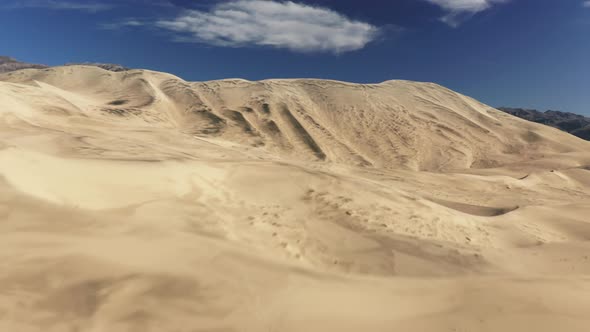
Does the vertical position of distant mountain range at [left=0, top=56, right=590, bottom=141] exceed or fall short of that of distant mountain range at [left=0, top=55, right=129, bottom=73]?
it falls short

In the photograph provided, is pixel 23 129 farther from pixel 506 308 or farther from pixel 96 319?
pixel 506 308

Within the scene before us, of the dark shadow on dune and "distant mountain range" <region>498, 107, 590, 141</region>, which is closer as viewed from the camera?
the dark shadow on dune

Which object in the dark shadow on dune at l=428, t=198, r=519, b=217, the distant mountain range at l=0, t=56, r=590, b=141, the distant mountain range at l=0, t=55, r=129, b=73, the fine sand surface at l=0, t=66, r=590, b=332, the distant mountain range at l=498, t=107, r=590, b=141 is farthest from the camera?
the distant mountain range at l=0, t=55, r=129, b=73

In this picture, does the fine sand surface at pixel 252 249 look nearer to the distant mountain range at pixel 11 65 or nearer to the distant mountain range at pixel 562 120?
the distant mountain range at pixel 562 120

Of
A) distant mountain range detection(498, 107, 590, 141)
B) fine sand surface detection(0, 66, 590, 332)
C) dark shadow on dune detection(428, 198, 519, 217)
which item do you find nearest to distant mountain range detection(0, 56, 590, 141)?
distant mountain range detection(498, 107, 590, 141)

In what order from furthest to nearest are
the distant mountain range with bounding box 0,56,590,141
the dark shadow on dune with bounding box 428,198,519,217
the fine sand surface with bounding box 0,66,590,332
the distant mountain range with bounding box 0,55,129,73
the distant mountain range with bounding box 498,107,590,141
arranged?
the distant mountain range with bounding box 0,55,129,73 → the distant mountain range with bounding box 0,56,590,141 → the distant mountain range with bounding box 498,107,590,141 → the dark shadow on dune with bounding box 428,198,519,217 → the fine sand surface with bounding box 0,66,590,332

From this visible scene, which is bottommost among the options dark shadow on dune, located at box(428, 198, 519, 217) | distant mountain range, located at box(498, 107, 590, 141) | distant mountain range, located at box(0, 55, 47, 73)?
dark shadow on dune, located at box(428, 198, 519, 217)

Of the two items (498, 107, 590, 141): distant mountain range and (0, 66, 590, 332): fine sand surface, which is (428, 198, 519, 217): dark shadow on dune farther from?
(498, 107, 590, 141): distant mountain range

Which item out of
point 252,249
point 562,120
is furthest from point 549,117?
point 252,249
